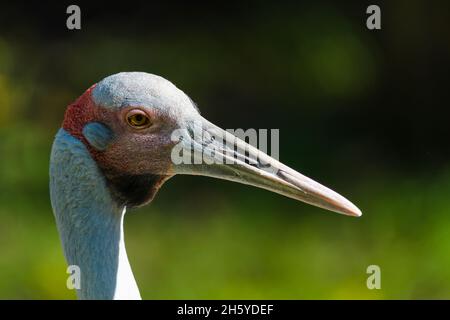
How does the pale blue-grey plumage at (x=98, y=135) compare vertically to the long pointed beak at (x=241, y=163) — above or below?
above

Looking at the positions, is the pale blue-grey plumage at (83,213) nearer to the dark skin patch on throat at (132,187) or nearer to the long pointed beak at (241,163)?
the dark skin patch on throat at (132,187)

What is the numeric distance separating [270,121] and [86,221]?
5.02 metres

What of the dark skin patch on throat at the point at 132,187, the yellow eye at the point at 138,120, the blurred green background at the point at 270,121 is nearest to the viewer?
the yellow eye at the point at 138,120

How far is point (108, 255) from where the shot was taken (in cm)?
371

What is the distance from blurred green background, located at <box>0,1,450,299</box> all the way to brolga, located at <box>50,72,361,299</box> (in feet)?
11.3

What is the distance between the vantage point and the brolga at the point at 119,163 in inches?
145

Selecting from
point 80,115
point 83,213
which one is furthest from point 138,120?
point 83,213

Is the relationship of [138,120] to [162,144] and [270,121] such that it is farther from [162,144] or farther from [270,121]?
[270,121]

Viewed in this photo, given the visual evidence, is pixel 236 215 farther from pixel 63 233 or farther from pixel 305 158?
pixel 63 233

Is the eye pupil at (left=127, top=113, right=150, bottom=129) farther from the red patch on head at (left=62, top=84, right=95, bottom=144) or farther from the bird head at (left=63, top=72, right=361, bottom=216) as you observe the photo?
the red patch on head at (left=62, top=84, right=95, bottom=144)

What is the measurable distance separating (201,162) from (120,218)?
0.42 meters

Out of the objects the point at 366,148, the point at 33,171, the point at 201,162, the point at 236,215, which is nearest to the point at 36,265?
the point at 33,171

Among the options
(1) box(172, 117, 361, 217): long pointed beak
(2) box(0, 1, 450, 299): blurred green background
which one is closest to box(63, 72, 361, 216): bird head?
(1) box(172, 117, 361, 217): long pointed beak

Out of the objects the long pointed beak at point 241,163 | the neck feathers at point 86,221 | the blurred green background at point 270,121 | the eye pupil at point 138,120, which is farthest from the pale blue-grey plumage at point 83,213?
the blurred green background at point 270,121
